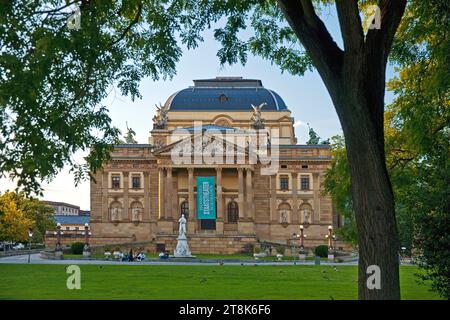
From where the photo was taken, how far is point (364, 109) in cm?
1094

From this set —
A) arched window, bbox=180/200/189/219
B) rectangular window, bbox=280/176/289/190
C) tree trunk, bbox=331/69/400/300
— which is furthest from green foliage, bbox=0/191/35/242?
tree trunk, bbox=331/69/400/300

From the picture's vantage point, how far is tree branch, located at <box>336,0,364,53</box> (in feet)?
35.5

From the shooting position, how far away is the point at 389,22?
1124 centimetres

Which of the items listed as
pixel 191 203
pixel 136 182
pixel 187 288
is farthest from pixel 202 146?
pixel 187 288

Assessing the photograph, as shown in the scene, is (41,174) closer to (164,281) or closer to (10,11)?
(10,11)

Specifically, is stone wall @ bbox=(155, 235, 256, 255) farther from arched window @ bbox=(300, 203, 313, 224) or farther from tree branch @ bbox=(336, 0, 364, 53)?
tree branch @ bbox=(336, 0, 364, 53)

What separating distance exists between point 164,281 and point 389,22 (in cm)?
1805

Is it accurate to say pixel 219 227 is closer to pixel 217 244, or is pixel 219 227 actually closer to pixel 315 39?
pixel 217 244

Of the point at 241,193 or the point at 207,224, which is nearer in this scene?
the point at 241,193

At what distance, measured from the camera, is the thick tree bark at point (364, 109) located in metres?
10.7

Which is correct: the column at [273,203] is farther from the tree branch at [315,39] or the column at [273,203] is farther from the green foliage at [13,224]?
the tree branch at [315,39]

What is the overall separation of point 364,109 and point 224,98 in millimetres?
77823

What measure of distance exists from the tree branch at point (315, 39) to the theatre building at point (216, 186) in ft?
212
